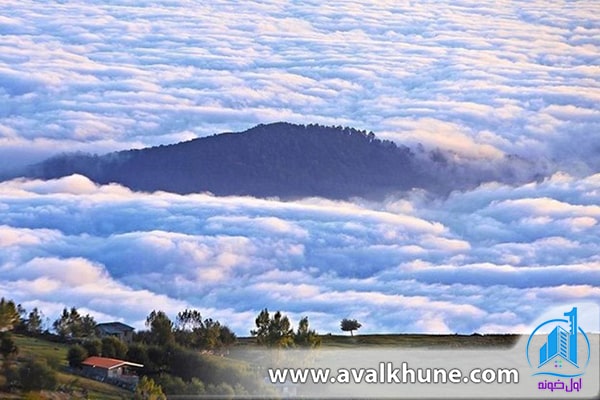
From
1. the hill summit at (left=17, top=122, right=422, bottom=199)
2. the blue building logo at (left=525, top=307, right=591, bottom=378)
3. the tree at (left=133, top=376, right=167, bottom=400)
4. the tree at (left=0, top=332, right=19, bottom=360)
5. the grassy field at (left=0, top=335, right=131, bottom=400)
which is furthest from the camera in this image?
the hill summit at (left=17, top=122, right=422, bottom=199)

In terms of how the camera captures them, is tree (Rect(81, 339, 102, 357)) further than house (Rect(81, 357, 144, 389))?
Yes

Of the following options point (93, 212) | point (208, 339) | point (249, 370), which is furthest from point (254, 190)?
point (249, 370)

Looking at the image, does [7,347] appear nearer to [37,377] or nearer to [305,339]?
[37,377]

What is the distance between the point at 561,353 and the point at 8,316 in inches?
1001

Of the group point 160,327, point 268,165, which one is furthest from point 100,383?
point 268,165

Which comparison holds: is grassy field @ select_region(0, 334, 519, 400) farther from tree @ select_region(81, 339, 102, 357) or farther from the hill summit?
the hill summit

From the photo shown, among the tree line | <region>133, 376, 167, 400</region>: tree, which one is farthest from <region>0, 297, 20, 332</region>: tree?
<region>133, 376, 167, 400</region>: tree

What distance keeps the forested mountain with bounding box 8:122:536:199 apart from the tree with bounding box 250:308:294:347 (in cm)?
9514

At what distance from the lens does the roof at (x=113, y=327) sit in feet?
232

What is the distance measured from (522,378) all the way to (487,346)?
18.9 m

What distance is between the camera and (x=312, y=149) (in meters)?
165

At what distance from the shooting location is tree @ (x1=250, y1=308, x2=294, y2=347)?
59466 mm

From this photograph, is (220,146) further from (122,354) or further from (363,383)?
(363,383)

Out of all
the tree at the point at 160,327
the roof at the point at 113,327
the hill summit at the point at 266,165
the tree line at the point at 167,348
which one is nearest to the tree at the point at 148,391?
the tree line at the point at 167,348
